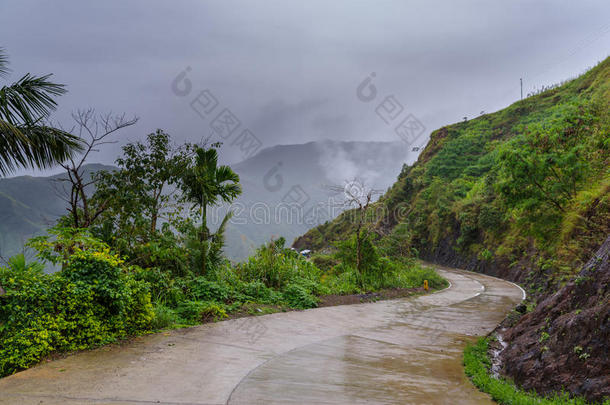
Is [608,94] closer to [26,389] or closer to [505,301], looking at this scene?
[505,301]

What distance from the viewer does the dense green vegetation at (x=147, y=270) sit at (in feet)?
18.8

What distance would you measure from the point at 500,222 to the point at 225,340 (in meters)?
25.5

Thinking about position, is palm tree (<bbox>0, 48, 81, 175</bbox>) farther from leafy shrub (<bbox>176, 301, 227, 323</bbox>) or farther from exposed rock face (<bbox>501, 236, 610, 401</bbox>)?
exposed rock face (<bbox>501, 236, 610, 401</bbox>)

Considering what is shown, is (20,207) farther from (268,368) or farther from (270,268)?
(268,368)

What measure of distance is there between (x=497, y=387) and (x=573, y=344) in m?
1.04

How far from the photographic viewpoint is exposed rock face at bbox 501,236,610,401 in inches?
165

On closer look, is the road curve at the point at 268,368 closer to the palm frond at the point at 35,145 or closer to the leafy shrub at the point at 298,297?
the leafy shrub at the point at 298,297

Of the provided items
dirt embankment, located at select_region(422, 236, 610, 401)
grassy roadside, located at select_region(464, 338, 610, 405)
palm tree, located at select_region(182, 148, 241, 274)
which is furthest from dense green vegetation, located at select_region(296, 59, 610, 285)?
palm tree, located at select_region(182, 148, 241, 274)

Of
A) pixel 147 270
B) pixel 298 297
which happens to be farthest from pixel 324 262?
pixel 147 270

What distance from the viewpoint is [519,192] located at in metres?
12.6

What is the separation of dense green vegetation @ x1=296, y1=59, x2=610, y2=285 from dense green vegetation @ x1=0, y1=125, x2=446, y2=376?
17.0ft

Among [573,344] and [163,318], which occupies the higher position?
[163,318]

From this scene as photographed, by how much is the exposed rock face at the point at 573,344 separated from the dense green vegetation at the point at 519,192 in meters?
4.01

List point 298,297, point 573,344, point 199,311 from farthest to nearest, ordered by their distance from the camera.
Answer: point 298,297 < point 199,311 < point 573,344
